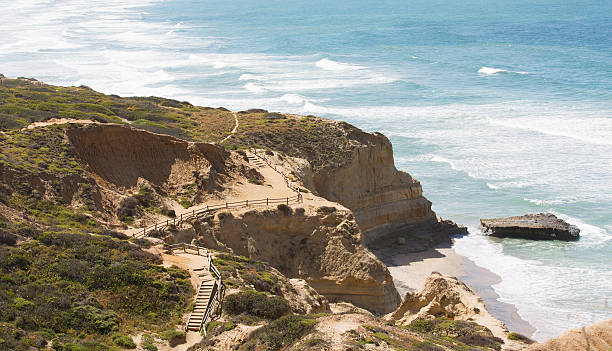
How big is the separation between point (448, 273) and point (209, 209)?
17683mm

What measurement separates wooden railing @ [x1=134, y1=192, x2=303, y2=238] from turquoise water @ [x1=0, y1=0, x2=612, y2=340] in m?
14.3

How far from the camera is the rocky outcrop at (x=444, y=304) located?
86.9 ft

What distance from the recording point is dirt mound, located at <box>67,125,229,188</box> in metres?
37.2

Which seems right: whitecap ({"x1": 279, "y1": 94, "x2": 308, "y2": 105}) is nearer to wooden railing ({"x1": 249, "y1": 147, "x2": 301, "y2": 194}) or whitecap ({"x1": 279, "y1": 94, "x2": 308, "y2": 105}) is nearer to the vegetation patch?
wooden railing ({"x1": 249, "y1": 147, "x2": 301, "y2": 194})

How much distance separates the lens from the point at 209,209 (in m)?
34.7

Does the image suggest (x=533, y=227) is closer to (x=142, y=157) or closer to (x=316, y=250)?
(x=316, y=250)

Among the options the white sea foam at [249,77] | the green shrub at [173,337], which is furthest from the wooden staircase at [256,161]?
the white sea foam at [249,77]

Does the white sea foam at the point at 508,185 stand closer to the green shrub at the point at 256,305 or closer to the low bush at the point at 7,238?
the green shrub at the point at 256,305

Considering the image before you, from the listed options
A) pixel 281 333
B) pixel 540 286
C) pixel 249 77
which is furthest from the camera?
pixel 249 77

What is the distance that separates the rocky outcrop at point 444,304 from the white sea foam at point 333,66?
87.6m

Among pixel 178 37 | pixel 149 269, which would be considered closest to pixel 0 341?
pixel 149 269

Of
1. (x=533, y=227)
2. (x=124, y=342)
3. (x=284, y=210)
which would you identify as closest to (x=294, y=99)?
(x=533, y=227)

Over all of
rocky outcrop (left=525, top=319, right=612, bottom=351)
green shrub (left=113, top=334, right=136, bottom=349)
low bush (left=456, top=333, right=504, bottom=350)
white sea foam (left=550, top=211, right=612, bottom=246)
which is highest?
rocky outcrop (left=525, top=319, right=612, bottom=351)

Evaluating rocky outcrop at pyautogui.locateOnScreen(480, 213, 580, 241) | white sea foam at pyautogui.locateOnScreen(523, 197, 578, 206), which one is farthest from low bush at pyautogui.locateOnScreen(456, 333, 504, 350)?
white sea foam at pyautogui.locateOnScreen(523, 197, 578, 206)
